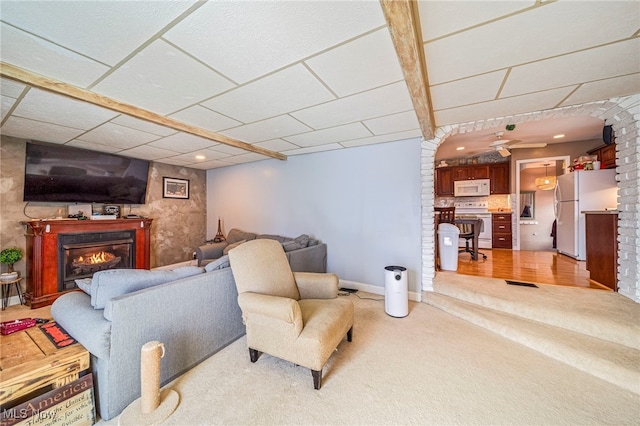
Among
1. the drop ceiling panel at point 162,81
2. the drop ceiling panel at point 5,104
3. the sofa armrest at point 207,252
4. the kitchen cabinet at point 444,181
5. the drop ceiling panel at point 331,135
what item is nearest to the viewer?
the drop ceiling panel at point 162,81

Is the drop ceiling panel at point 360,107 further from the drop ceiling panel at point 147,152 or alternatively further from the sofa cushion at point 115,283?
the drop ceiling panel at point 147,152

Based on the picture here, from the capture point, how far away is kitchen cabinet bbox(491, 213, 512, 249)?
5438mm

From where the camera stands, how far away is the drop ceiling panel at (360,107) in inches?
79.0

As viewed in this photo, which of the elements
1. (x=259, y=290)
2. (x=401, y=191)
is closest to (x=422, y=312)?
(x=401, y=191)

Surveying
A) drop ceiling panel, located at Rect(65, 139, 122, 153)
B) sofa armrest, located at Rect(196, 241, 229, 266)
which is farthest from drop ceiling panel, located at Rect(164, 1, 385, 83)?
sofa armrest, located at Rect(196, 241, 229, 266)

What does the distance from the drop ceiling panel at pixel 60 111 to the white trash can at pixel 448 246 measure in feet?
14.4

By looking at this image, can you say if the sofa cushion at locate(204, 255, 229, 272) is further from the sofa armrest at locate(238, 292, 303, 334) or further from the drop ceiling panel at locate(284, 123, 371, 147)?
the drop ceiling panel at locate(284, 123, 371, 147)

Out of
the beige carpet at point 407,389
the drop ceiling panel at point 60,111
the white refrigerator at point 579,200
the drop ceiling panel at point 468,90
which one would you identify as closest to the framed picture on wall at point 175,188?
the drop ceiling panel at point 60,111

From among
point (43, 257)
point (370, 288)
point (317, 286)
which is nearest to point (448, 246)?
point (370, 288)

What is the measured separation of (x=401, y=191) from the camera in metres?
3.34

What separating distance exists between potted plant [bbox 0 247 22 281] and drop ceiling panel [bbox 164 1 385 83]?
3.82 metres

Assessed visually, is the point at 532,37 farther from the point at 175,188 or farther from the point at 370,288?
the point at 175,188

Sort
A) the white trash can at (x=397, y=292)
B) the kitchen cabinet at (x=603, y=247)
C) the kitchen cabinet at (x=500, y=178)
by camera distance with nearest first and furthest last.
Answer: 1. the kitchen cabinet at (x=603, y=247)
2. the white trash can at (x=397, y=292)
3. the kitchen cabinet at (x=500, y=178)

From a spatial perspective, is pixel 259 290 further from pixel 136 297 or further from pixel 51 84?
pixel 51 84
